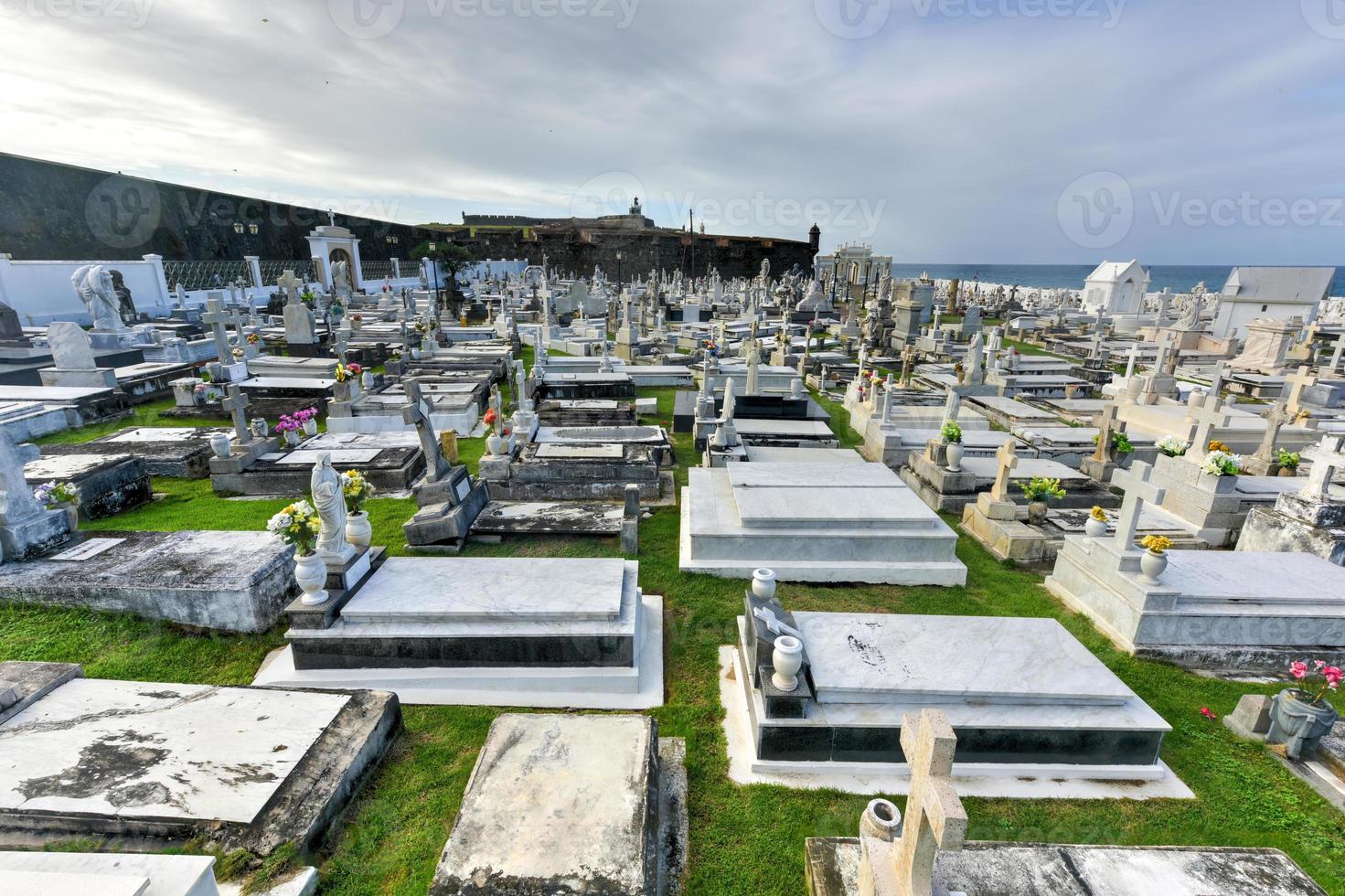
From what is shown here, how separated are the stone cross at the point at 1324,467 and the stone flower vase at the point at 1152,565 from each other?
114 inches

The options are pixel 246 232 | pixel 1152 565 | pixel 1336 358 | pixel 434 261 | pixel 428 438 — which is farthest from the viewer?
pixel 434 261

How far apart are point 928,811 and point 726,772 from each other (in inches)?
81.0

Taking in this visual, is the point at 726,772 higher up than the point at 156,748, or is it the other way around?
the point at 156,748

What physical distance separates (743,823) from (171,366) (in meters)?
18.3

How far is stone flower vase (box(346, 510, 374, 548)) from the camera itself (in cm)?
566

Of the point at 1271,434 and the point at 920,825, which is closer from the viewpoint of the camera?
the point at 920,825

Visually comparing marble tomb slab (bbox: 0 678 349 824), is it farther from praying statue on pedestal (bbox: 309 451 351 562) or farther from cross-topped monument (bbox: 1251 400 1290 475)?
cross-topped monument (bbox: 1251 400 1290 475)

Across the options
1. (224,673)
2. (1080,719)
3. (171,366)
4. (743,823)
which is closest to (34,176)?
(171,366)

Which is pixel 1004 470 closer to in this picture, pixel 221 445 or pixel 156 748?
pixel 156 748

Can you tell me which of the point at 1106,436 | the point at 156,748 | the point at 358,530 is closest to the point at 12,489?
the point at 358,530

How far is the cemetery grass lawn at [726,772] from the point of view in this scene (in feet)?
11.7

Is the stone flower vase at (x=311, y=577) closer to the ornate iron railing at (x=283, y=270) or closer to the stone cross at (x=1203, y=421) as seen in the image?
the stone cross at (x=1203, y=421)

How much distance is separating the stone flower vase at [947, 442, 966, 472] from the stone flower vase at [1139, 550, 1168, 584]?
3230 mm

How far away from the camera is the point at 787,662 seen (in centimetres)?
412
